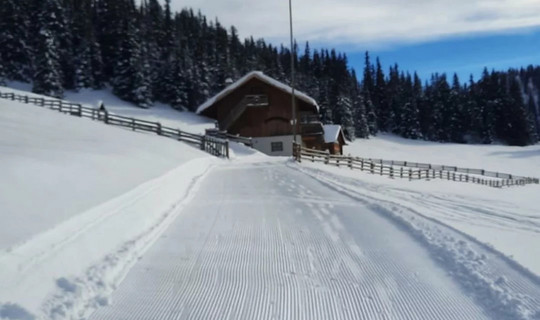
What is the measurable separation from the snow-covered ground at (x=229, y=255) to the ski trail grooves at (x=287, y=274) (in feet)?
0.07

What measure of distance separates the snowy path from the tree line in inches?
2128

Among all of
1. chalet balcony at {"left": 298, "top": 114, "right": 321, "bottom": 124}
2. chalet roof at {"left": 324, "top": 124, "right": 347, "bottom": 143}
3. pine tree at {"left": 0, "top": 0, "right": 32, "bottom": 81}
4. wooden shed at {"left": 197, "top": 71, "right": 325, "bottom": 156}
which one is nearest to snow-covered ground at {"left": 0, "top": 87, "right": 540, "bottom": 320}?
wooden shed at {"left": 197, "top": 71, "right": 325, "bottom": 156}

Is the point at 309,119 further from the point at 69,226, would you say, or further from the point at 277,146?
the point at 69,226

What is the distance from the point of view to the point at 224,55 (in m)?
85.1

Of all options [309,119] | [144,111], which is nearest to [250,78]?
[309,119]

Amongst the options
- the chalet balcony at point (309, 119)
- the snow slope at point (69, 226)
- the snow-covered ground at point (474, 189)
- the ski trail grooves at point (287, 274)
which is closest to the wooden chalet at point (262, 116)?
the chalet balcony at point (309, 119)

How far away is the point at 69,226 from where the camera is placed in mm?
5613

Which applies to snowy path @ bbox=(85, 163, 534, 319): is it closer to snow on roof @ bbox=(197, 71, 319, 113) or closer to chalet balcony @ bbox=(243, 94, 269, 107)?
chalet balcony @ bbox=(243, 94, 269, 107)

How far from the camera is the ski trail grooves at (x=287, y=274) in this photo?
4555 mm

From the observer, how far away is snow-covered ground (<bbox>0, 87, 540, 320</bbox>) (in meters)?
4.52

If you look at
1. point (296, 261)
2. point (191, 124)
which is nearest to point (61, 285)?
point (296, 261)

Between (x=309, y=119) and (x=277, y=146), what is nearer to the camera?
(x=277, y=146)

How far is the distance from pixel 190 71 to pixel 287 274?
6703cm

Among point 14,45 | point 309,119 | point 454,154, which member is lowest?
point 454,154
